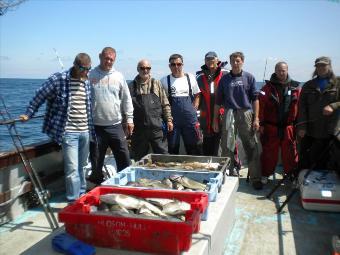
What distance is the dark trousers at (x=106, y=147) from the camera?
4703mm

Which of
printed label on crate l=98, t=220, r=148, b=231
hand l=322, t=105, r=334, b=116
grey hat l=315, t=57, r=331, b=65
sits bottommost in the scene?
printed label on crate l=98, t=220, r=148, b=231

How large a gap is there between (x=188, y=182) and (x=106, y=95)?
1661mm

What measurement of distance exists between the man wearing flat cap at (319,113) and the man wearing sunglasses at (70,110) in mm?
3044

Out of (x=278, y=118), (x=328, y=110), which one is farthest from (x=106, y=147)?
(x=328, y=110)

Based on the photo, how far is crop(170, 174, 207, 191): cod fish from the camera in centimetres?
359

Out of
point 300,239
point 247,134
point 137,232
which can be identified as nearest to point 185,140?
point 247,134

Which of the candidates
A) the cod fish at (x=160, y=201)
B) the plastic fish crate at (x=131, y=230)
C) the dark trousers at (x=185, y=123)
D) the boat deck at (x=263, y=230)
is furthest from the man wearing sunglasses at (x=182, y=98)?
the plastic fish crate at (x=131, y=230)

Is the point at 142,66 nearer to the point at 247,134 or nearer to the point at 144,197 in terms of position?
the point at 247,134

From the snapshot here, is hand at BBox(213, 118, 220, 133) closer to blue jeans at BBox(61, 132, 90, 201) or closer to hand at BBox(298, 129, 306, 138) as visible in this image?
hand at BBox(298, 129, 306, 138)

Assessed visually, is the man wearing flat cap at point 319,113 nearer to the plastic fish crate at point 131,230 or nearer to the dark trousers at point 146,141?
the dark trousers at point 146,141

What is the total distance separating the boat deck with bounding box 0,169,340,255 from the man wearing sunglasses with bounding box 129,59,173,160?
1.42 meters

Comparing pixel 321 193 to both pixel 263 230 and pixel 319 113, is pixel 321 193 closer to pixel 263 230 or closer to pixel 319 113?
pixel 263 230

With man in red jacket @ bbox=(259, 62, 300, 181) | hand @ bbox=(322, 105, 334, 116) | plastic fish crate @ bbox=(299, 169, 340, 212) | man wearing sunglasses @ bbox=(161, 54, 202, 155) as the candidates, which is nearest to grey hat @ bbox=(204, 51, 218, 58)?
man wearing sunglasses @ bbox=(161, 54, 202, 155)

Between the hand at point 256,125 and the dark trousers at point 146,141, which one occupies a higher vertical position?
the hand at point 256,125
